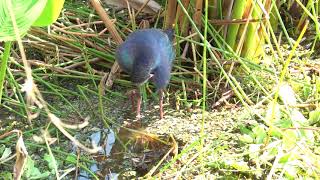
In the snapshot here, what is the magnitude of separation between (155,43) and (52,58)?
1.88ft

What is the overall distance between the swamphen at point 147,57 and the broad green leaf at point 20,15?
1.04 metres

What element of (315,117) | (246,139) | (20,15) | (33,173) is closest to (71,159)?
(33,173)

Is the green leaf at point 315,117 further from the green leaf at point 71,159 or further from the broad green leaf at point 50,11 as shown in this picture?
the broad green leaf at point 50,11

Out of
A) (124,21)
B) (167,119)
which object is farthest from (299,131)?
(124,21)

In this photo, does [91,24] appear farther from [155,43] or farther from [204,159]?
[204,159]

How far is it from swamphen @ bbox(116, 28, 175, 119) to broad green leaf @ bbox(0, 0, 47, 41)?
1.04 meters

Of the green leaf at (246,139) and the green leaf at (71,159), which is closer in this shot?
the green leaf at (71,159)

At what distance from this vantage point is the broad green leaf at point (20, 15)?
1.53m

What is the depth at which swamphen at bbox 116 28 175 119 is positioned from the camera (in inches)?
101

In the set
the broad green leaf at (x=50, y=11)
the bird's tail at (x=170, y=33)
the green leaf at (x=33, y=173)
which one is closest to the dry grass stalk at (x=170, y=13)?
the bird's tail at (x=170, y=33)

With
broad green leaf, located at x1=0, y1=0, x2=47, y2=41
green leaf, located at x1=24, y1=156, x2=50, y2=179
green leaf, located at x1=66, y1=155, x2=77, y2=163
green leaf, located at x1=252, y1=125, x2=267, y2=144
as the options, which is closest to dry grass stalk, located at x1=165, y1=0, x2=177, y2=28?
green leaf, located at x1=252, y1=125, x2=267, y2=144

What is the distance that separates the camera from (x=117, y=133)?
258 centimetres

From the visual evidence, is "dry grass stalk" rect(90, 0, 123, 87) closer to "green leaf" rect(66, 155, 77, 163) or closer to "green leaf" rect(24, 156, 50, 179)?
"green leaf" rect(66, 155, 77, 163)

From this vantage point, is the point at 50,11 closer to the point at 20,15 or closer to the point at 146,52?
the point at 20,15
